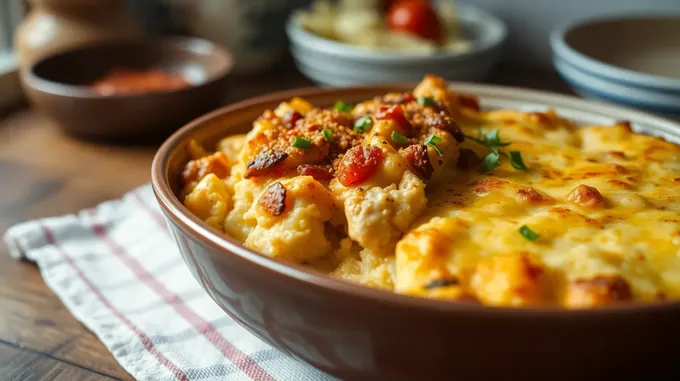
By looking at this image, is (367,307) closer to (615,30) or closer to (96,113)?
(96,113)

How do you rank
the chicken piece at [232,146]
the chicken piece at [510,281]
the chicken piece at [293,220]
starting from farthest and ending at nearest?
the chicken piece at [232,146], the chicken piece at [293,220], the chicken piece at [510,281]

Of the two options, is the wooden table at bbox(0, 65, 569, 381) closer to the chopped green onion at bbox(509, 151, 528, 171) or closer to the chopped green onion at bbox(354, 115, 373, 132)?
the chopped green onion at bbox(354, 115, 373, 132)

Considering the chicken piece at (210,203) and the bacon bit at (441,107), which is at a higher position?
the bacon bit at (441,107)

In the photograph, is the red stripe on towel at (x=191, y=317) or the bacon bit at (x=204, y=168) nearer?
the red stripe on towel at (x=191, y=317)

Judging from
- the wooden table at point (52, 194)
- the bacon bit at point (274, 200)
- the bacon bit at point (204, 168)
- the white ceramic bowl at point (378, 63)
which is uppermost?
the bacon bit at point (274, 200)

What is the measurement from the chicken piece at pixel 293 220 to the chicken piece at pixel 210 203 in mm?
125

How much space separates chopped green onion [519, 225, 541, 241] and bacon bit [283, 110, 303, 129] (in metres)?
0.71

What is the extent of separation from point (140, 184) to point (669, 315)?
1939 millimetres

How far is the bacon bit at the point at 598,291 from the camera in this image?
110cm

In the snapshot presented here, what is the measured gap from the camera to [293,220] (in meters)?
1.38

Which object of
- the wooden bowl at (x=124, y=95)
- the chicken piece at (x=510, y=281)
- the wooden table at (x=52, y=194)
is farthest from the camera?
the wooden bowl at (x=124, y=95)

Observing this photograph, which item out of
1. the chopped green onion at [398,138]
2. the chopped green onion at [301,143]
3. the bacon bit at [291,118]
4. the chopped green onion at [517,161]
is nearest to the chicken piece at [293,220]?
the chopped green onion at [301,143]

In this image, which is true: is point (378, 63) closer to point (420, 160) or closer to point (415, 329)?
point (420, 160)

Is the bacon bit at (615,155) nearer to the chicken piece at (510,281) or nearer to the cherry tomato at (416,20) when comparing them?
the chicken piece at (510,281)
